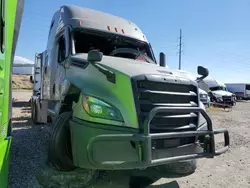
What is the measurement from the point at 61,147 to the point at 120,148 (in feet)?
3.34

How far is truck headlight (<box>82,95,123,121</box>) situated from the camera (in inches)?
118

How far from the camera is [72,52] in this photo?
4.38 m

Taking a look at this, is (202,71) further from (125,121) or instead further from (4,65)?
(4,65)

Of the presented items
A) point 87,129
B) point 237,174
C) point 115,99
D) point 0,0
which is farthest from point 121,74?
point 237,174

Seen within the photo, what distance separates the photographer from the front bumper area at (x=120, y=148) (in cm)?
269

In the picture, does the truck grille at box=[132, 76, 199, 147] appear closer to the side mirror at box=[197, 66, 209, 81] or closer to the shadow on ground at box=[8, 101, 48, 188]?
the side mirror at box=[197, 66, 209, 81]

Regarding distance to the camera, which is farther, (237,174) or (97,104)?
(237,174)

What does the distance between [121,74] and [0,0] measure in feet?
5.20

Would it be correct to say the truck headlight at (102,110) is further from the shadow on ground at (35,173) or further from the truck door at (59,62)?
the truck door at (59,62)

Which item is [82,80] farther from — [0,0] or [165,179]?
[165,179]

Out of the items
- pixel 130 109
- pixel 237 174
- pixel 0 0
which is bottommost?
pixel 237 174

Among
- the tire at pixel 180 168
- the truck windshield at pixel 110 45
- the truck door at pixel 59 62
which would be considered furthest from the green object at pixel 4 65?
the tire at pixel 180 168

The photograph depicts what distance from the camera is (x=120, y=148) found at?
282 centimetres

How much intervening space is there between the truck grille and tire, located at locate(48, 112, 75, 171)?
1175 millimetres
